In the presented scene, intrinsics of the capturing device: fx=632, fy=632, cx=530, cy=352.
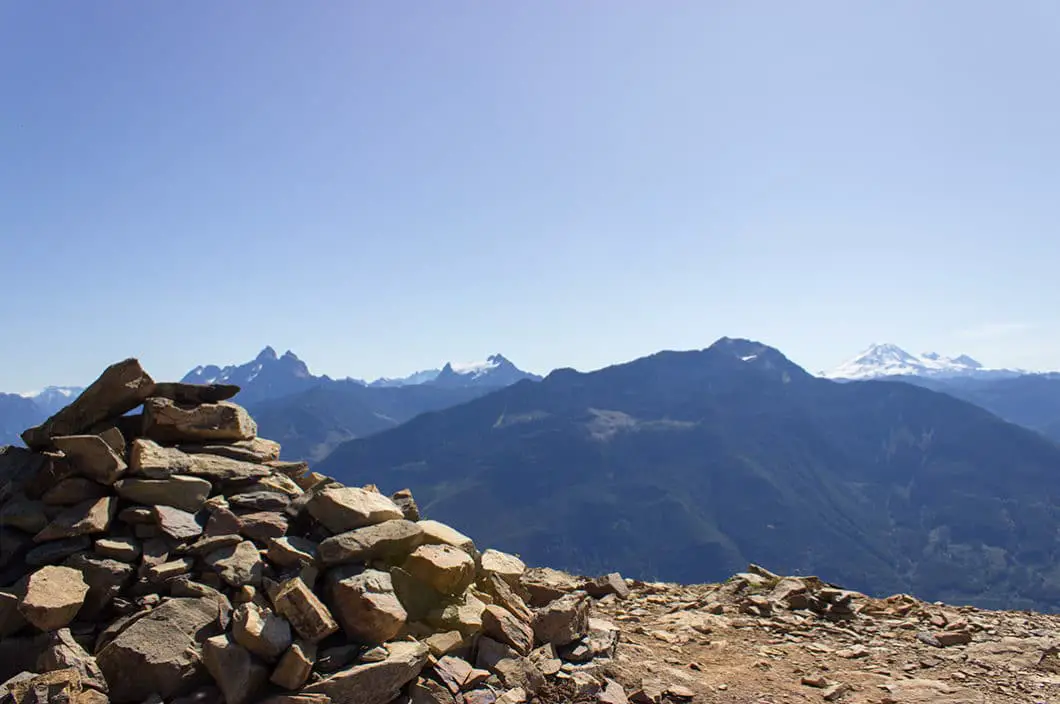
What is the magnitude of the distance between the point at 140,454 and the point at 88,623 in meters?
4.47

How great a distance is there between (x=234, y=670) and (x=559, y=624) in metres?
7.86

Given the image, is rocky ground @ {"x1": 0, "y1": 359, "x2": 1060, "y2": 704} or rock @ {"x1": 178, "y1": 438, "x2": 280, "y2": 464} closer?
rocky ground @ {"x1": 0, "y1": 359, "x2": 1060, "y2": 704}

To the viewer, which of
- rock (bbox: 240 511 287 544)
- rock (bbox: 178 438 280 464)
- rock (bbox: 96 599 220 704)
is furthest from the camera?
rock (bbox: 178 438 280 464)

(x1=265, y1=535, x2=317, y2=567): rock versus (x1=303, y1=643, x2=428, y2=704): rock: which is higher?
(x1=265, y1=535, x2=317, y2=567): rock

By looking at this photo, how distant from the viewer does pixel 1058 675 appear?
54.5 feet

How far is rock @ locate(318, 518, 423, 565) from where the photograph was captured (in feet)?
48.8

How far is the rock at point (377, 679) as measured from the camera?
39.5 ft

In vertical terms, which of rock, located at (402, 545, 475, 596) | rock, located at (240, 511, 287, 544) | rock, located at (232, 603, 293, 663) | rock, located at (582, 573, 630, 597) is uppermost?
rock, located at (240, 511, 287, 544)

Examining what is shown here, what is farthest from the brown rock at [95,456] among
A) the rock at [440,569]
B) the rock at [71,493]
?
the rock at [440,569]

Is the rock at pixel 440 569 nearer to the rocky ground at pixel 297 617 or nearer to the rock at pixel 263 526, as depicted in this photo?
the rocky ground at pixel 297 617

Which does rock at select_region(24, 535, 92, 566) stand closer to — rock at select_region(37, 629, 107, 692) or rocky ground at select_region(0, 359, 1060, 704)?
rocky ground at select_region(0, 359, 1060, 704)

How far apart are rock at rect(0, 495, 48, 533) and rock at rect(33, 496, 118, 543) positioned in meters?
0.34

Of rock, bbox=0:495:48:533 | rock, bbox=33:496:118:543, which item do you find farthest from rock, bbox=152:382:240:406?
rock, bbox=0:495:48:533

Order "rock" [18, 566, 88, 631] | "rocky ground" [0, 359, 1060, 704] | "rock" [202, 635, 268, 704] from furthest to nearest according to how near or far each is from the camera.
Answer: "rock" [18, 566, 88, 631]
"rocky ground" [0, 359, 1060, 704]
"rock" [202, 635, 268, 704]
